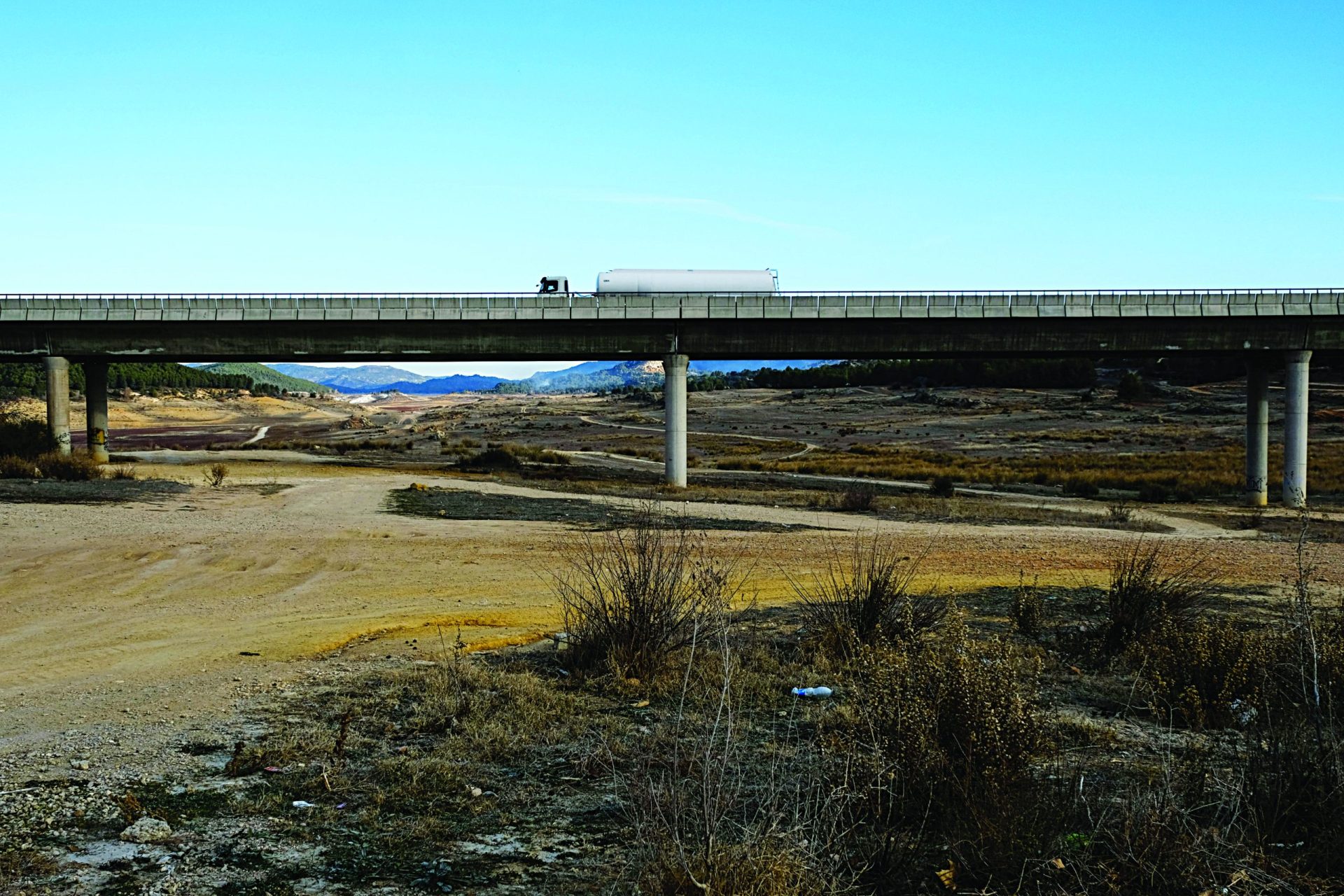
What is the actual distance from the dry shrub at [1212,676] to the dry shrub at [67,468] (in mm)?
32892

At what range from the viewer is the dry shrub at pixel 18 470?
33.9 m

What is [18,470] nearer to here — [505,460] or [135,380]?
[505,460]

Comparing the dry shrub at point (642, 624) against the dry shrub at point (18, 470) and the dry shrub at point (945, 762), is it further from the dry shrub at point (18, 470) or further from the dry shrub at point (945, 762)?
the dry shrub at point (18, 470)

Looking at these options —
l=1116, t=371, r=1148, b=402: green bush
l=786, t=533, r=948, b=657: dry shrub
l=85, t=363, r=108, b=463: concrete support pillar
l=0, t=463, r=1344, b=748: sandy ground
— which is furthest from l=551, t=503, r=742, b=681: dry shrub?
l=1116, t=371, r=1148, b=402: green bush

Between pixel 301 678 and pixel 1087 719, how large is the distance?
6.71 m

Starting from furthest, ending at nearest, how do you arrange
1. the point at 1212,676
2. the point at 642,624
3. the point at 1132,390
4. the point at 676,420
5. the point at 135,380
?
the point at 135,380 → the point at 1132,390 → the point at 676,420 → the point at 642,624 → the point at 1212,676

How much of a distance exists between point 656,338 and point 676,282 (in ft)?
8.95

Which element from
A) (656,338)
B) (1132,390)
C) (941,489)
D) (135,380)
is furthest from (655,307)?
(135,380)

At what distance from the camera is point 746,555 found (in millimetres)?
20109

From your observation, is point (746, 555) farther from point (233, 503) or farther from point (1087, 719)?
point (233, 503)

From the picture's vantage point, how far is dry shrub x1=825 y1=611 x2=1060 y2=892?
17.1ft

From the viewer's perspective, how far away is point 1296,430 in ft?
124

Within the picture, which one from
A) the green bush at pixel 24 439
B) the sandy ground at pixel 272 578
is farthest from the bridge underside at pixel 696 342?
the sandy ground at pixel 272 578

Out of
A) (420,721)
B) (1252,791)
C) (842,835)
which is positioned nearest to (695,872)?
(842,835)
